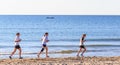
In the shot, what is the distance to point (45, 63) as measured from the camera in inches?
816

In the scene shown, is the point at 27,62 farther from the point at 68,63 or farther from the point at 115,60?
the point at 115,60

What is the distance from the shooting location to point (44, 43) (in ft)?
72.5

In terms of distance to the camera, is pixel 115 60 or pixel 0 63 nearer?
pixel 0 63

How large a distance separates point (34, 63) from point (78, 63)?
2276 mm

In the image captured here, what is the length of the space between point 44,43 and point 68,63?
82.8 inches

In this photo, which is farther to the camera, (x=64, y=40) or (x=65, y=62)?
(x=64, y=40)

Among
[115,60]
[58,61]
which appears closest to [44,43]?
[58,61]

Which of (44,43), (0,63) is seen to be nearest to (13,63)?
(0,63)

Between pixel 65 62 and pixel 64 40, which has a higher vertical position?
pixel 64 40

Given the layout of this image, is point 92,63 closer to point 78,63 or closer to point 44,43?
point 78,63

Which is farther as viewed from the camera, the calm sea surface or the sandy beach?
the calm sea surface

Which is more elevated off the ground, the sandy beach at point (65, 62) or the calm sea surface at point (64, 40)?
the calm sea surface at point (64, 40)

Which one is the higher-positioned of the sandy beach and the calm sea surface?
the calm sea surface

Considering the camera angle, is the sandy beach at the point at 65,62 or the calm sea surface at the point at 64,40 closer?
the sandy beach at the point at 65,62
